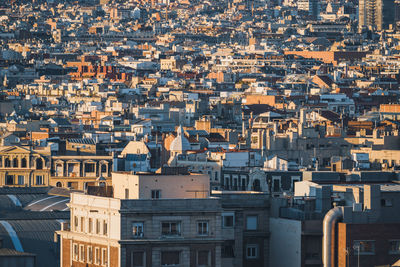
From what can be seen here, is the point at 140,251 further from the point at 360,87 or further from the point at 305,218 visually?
the point at 360,87

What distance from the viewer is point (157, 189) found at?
43.7 m

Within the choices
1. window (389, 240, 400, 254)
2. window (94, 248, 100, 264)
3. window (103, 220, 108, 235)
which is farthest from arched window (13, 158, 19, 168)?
window (389, 240, 400, 254)

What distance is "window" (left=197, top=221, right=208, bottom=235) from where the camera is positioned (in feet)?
140

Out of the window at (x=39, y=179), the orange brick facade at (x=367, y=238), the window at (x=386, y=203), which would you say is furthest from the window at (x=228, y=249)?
the window at (x=39, y=179)

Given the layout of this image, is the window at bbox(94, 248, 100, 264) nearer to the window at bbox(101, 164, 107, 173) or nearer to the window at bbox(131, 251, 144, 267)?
the window at bbox(131, 251, 144, 267)

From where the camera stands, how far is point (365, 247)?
139 feet

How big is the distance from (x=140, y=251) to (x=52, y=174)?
3177cm

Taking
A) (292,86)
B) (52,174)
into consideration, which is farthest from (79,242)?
(292,86)

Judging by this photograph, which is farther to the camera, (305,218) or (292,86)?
(292,86)

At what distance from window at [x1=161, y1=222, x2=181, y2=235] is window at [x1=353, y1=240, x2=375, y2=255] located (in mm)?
3629

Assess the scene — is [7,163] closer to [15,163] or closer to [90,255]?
[15,163]

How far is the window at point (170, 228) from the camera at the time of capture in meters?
42.2

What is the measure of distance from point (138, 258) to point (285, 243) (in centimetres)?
Answer: 372

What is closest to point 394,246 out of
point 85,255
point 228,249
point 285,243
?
point 285,243
